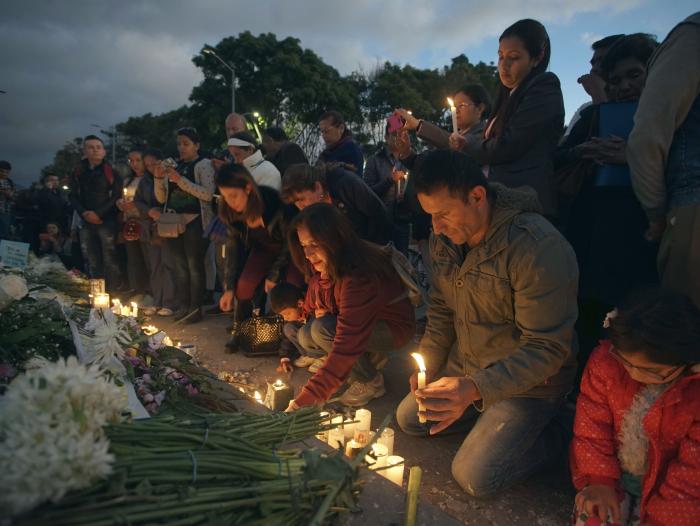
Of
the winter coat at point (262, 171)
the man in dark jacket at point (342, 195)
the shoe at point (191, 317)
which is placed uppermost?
the winter coat at point (262, 171)

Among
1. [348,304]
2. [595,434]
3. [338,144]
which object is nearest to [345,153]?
[338,144]

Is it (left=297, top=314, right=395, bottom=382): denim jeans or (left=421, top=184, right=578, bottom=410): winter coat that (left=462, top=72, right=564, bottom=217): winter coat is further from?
(left=297, top=314, right=395, bottom=382): denim jeans

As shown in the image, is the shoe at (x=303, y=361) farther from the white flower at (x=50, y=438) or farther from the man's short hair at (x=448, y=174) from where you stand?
the white flower at (x=50, y=438)

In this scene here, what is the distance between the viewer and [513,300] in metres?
2.39

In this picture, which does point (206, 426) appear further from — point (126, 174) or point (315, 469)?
point (126, 174)

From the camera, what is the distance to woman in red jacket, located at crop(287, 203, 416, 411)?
2.72 meters

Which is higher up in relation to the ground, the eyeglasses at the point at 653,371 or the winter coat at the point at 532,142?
the winter coat at the point at 532,142

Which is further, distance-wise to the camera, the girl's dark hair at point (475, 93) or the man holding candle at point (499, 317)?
the girl's dark hair at point (475, 93)

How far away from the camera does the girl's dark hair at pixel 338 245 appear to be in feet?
9.76

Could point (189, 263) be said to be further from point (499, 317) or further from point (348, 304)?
point (499, 317)

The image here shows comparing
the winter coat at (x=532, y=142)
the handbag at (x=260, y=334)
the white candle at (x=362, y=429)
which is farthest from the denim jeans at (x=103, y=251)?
the winter coat at (x=532, y=142)

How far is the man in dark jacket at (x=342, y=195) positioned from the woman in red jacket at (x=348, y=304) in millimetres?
467

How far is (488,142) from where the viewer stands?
3.07 m

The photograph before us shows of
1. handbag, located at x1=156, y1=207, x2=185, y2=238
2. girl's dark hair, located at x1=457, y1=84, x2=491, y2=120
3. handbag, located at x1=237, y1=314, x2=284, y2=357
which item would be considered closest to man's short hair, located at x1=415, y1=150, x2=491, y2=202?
girl's dark hair, located at x1=457, y1=84, x2=491, y2=120
